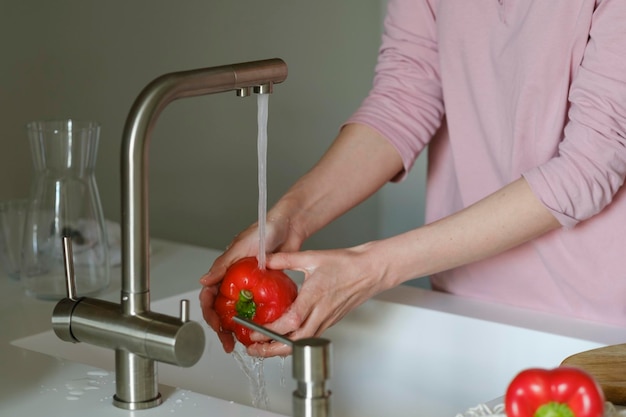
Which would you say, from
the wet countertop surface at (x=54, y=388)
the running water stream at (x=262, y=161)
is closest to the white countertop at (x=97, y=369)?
the wet countertop surface at (x=54, y=388)

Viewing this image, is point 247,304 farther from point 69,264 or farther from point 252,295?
point 69,264

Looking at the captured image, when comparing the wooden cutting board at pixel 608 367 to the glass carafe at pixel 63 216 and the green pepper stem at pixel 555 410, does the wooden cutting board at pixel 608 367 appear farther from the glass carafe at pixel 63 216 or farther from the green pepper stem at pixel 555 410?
the glass carafe at pixel 63 216

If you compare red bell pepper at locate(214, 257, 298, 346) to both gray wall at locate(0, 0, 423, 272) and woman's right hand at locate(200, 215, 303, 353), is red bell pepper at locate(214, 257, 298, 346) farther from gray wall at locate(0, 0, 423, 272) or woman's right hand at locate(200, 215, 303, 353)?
gray wall at locate(0, 0, 423, 272)

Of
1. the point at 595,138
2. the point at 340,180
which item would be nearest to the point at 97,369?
the point at 340,180

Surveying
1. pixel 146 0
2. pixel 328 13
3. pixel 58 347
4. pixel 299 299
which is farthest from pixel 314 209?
pixel 328 13

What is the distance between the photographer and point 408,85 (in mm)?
Result: 1634

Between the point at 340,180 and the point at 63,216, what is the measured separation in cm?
43

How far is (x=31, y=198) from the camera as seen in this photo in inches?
59.7

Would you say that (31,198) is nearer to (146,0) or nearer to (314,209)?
(314,209)

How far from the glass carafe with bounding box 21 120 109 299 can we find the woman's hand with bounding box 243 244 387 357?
15.1 inches

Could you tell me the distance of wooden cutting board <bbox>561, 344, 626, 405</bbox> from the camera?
1008 mm

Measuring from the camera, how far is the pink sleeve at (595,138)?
1.31 m

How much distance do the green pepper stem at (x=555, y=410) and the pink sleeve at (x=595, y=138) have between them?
479mm

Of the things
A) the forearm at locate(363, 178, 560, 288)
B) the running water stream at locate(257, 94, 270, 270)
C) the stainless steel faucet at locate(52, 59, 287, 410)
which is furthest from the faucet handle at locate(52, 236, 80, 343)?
the forearm at locate(363, 178, 560, 288)
